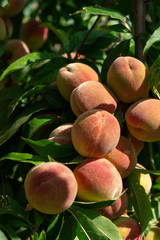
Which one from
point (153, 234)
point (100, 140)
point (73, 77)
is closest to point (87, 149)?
point (100, 140)

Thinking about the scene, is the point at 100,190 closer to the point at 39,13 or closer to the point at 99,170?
the point at 99,170

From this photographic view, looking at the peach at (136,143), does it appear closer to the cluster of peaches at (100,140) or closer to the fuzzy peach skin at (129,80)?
the cluster of peaches at (100,140)

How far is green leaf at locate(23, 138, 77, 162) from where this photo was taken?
832mm

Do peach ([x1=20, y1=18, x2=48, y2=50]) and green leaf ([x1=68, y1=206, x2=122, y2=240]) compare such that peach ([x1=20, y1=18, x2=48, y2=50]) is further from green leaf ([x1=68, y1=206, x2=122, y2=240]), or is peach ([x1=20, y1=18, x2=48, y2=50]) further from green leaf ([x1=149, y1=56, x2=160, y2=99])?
green leaf ([x1=68, y1=206, x2=122, y2=240])

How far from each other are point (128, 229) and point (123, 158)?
0.57 feet

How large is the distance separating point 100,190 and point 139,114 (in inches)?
8.1

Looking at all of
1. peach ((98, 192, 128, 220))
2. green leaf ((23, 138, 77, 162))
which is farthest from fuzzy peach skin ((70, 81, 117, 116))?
peach ((98, 192, 128, 220))

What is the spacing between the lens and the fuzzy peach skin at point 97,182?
775 millimetres

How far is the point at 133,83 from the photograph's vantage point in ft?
3.00

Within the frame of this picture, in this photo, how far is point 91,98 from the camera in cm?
88

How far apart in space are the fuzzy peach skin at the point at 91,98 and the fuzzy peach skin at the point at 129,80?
0.03m

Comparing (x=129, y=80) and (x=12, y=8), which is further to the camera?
(x=12, y=8)

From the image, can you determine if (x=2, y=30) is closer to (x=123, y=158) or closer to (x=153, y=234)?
(x=123, y=158)

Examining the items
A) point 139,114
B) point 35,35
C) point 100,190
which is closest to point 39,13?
point 35,35
